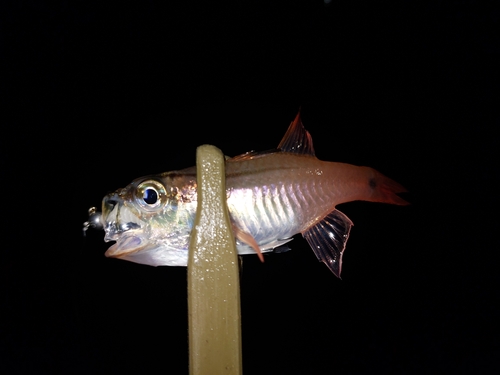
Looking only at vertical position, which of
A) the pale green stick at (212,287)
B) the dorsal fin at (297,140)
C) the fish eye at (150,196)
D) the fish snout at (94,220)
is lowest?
the pale green stick at (212,287)

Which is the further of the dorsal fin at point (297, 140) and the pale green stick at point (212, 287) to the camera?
the dorsal fin at point (297, 140)

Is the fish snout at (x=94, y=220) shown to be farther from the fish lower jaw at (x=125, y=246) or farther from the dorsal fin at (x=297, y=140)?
the dorsal fin at (x=297, y=140)

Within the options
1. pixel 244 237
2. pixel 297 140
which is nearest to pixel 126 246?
pixel 244 237

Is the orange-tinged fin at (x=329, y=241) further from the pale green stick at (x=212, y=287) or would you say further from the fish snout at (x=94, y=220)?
the fish snout at (x=94, y=220)

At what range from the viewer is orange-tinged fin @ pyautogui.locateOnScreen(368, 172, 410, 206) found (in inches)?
33.2

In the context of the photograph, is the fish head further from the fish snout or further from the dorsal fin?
the dorsal fin

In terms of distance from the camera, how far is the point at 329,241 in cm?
83

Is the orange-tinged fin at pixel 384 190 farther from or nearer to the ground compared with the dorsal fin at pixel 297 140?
nearer to the ground

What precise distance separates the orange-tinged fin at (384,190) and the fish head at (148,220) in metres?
0.38

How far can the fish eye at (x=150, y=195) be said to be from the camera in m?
0.74

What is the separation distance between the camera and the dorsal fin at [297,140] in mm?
836

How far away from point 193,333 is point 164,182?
0.90ft

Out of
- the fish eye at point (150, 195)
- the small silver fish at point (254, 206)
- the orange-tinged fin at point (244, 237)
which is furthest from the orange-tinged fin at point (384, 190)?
the fish eye at point (150, 195)

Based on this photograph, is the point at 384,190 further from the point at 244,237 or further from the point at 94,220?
the point at 94,220
